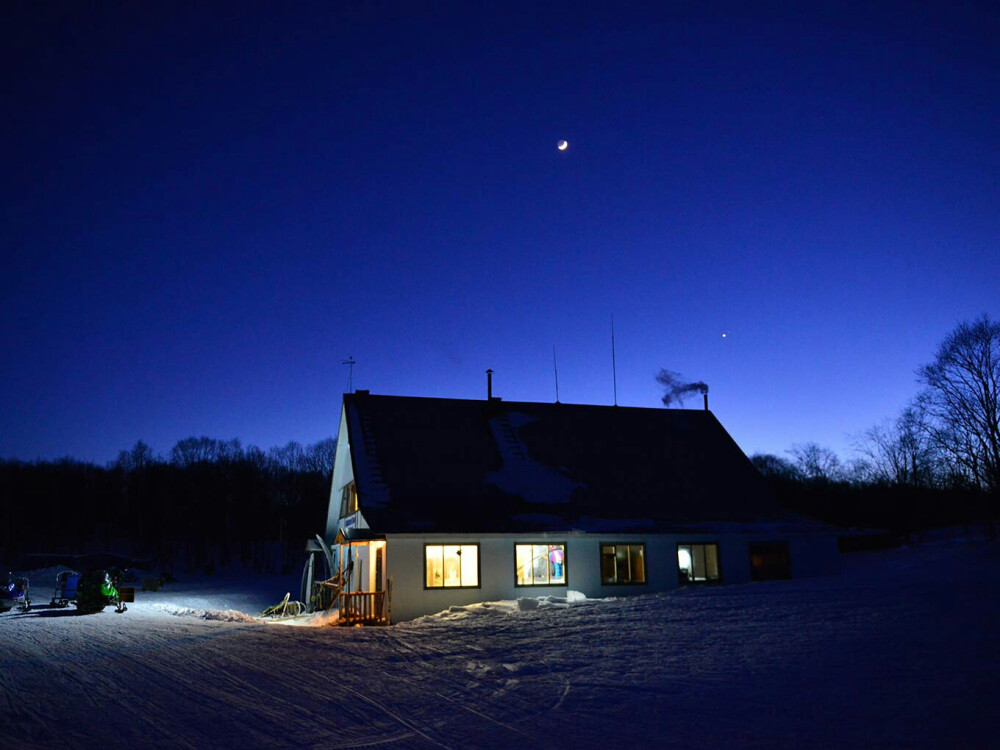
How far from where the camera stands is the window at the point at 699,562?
76.1 ft

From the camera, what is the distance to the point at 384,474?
73.2 ft

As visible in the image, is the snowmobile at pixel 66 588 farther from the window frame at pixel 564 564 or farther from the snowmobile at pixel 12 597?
the window frame at pixel 564 564

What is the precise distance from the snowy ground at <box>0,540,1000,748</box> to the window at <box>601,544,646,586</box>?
425cm

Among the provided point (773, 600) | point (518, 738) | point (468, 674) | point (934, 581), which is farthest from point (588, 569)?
point (518, 738)

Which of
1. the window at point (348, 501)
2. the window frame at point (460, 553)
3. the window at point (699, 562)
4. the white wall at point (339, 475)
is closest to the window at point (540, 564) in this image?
the window frame at point (460, 553)

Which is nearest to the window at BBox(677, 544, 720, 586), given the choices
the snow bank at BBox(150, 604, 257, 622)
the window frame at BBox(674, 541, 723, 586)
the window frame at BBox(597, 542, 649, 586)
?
the window frame at BBox(674, 541, 723, 586)

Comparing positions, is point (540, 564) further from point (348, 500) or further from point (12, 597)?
point (12, 597)

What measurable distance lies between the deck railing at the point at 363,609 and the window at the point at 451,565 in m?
1.36

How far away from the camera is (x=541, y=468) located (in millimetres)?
24547

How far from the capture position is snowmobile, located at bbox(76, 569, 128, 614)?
25031mm

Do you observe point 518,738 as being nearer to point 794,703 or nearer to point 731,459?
point 794,703

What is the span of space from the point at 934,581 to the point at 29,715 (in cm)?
1794

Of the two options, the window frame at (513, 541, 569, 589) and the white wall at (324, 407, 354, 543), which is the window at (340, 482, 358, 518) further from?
the window frame at (513, 541, 569, 589)

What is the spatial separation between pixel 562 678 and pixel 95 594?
2098 cm
